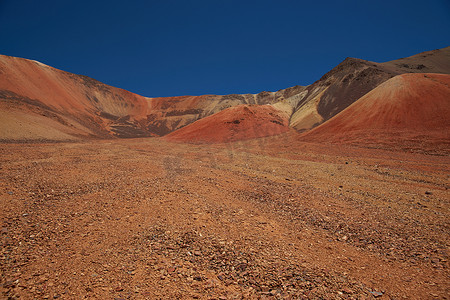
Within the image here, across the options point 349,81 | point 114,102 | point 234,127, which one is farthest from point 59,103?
point 349,81

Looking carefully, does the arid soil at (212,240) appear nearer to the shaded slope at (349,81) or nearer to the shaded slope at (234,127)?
the shaded slope at (234,127)

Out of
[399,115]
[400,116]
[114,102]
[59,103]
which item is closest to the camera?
[400,116]

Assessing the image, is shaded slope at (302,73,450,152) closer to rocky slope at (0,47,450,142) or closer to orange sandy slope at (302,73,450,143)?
orange sandy slope at (302,73,450,143)

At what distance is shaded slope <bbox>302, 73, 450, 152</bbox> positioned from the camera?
80.4 feet

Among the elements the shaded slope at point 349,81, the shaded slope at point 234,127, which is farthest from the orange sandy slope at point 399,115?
the shaded slope at point 234,127

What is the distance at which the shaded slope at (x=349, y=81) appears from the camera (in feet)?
152

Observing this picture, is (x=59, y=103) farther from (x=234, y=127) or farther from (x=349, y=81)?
(x=349, y=81)

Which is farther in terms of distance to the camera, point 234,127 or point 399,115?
point 234,127

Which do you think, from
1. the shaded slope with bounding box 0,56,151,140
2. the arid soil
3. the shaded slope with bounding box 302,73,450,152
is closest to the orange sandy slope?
the shaded slope with bounding box 302,73,450,152

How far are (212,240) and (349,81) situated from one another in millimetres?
59742

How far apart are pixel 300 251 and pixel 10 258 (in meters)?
6.02

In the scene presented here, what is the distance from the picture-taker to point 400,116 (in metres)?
28.7

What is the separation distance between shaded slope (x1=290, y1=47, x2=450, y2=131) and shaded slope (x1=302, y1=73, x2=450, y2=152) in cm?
1066

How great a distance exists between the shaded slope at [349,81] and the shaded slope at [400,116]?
10.7 metres
